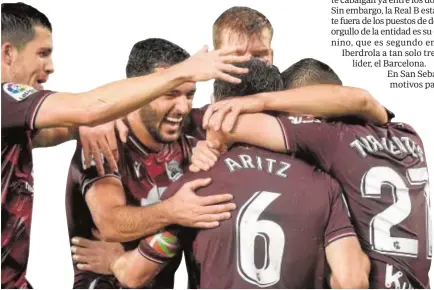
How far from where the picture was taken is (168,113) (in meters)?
3.13

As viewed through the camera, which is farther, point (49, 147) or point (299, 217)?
point (49, 147)

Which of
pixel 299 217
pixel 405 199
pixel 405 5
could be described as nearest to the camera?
pixel 299 217

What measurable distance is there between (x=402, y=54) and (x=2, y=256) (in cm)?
148

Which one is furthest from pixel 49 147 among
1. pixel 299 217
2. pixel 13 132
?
pixel 299 217

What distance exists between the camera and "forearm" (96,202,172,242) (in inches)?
117

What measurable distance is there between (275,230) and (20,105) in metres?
0.83

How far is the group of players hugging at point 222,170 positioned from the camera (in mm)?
2818

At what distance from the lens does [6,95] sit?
293 centimetres

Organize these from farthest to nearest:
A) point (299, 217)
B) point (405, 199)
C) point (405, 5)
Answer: point (405, 5) → point (405, 199) → point (299, 217)

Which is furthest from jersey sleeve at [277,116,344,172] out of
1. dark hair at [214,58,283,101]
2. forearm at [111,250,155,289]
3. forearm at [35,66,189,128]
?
forearm at [111,250,155,289]

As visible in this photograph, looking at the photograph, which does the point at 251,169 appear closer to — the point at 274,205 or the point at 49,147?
the point at 274,205

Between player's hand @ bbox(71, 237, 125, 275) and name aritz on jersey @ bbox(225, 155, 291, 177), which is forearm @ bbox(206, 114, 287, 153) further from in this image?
player's hand @ bbox(71, 237, 125, 275)

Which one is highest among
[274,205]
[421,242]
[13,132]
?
[13,132]

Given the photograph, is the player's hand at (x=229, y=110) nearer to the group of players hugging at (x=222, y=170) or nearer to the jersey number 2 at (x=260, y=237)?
the group of players hugging at (x=222, y=170)
